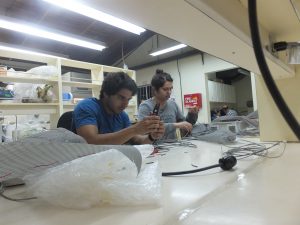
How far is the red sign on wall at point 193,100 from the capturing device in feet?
17.2

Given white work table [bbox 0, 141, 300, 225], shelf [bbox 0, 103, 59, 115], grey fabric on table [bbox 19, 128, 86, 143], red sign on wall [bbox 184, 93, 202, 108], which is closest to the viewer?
white work table [bbox 0, 141, 300, 225]

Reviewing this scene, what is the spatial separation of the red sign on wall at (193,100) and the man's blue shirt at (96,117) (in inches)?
150

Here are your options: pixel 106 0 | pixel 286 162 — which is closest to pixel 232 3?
pixel 106 0

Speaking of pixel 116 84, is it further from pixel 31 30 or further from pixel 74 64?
pixel 31 30

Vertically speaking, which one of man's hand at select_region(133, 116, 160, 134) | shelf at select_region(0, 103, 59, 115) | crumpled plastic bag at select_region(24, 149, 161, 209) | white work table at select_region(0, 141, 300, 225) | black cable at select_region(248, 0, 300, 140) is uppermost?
shelf at select_region(0, 103, 59, 115)

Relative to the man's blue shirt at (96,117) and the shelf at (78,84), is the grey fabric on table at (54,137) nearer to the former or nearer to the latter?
the man's blue shirt at (96,117)

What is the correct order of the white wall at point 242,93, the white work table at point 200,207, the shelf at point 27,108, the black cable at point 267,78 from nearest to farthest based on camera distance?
the black cable at point 267,78 → the white work table at point 200,207 → the shelf at point 27,108 → the white wall at point 242,93

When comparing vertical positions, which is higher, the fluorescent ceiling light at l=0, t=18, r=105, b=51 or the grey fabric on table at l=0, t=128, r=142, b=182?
the fluorescent ceiling light at l=0, t=18, r=105, b=51

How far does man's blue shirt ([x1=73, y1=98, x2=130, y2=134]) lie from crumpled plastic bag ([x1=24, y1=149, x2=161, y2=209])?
83 cm

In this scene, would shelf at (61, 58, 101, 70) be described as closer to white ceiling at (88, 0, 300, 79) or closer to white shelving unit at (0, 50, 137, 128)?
white shelving unit at (0, 50, 137, 128)

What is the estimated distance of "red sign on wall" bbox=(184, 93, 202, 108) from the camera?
5246 mm

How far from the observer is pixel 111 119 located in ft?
4.92

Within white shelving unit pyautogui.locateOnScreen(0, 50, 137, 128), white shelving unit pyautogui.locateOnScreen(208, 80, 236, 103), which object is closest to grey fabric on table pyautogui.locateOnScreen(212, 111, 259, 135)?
white shelving unit pyautogui.locateOnScreen(0, 50, 137, 128)

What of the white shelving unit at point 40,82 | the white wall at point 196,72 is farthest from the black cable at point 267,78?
the white wall at point 196,72
